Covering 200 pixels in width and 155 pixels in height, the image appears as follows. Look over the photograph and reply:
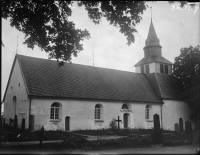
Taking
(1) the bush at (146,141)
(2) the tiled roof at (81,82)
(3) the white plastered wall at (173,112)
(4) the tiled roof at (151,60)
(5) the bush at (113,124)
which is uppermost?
(4) the tiled roof at (151,60)

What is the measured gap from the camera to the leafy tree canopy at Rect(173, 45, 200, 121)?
29.7 m

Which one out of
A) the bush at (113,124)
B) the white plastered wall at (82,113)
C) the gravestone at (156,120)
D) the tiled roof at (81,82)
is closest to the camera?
the white plastered wall at (82,113)

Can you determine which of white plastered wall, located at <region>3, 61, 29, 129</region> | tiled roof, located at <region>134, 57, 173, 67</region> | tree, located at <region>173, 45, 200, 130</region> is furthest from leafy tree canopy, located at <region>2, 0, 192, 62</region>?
tiled roof, located at <region>134, 57, 173, 67</region>

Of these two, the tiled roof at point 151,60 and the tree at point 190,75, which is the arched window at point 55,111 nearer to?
the tree at point 190,75

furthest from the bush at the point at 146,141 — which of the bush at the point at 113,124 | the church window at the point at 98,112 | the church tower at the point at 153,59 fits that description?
the church tower at the point at 153,59

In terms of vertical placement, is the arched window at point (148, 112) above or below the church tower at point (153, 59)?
below

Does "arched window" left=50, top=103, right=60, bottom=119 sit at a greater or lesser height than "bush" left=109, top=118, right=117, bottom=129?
greater

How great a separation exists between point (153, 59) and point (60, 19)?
25214mm

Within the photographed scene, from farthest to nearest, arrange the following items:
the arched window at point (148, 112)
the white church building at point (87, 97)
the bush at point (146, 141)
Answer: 1. the arched window at point (148, 112)
2. the white church building at point (87, 97)
3. the bush at point (146, 141)

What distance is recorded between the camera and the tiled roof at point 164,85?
3164 centimetres

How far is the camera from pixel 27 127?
21.0 m

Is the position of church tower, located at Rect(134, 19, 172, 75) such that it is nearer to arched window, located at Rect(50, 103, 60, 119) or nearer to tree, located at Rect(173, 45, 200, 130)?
tree, located at Rect(173, 45, 200, 130)

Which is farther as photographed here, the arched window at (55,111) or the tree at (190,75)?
the tree at (190,75)

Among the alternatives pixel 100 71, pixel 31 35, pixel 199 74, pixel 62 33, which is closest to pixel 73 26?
pixel 62 33
